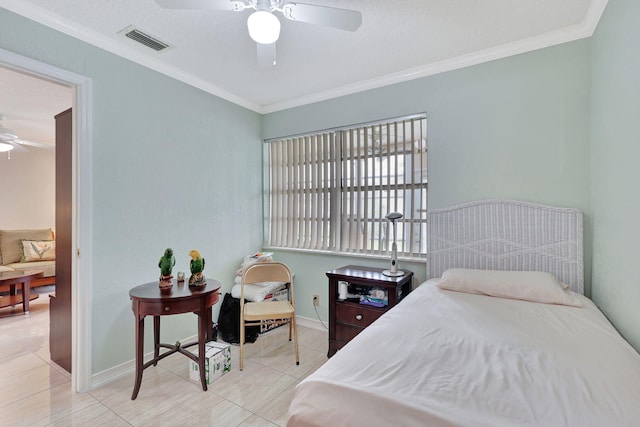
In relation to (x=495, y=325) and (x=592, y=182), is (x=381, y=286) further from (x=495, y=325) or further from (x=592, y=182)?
(x=592, y=182)

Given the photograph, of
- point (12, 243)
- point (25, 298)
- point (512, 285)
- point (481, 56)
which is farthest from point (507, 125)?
point (12, 243)

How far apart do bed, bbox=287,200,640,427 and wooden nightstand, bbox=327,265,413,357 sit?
12.5 inches

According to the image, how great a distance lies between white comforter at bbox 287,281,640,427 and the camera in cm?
89

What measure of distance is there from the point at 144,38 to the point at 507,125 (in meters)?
2.90

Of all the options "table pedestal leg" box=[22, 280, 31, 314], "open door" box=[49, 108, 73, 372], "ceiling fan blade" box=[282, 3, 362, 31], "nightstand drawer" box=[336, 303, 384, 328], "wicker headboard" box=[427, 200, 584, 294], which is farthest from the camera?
"table pedestal leg" box=[22, 280, 31, 314]

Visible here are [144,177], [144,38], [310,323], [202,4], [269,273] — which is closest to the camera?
[202,4]

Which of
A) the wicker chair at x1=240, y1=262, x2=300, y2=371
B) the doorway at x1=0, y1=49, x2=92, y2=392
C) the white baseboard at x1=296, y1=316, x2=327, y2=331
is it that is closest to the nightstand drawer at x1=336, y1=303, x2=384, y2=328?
the wicker chair at x1=240, y1=262, x2=300, y2=371

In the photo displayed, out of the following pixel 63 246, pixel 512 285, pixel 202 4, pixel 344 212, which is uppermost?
pixel 202 4

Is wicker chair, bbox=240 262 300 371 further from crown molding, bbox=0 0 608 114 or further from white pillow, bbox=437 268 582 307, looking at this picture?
crown molding, bbox=0 0 608 114

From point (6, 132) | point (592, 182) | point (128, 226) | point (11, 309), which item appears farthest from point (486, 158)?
point (11, 309)

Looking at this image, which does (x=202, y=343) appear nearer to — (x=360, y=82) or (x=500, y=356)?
(x=500, y=356)

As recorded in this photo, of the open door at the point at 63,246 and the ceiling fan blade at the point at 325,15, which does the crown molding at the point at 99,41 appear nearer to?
the open door at the point at 63,246

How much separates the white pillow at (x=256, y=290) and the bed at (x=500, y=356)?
1.59 metres

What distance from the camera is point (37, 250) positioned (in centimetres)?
497
